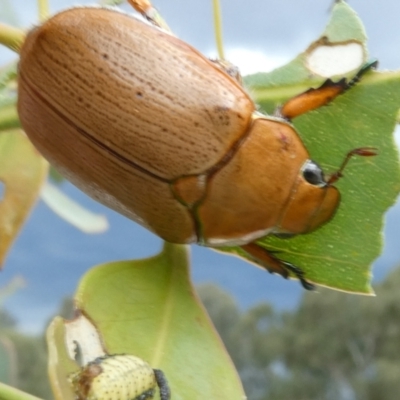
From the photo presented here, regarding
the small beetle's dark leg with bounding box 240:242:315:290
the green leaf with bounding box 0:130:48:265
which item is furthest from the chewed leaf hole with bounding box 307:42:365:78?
the green leaf with bounding box 0:130:48:265

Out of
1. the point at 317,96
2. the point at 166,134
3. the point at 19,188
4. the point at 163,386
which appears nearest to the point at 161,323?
the point at 163,386

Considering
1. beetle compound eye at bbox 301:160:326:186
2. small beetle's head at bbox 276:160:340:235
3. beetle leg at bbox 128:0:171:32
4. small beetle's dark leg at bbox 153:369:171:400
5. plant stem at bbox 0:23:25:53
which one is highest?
beetle leg at bbox 128:0:171:32

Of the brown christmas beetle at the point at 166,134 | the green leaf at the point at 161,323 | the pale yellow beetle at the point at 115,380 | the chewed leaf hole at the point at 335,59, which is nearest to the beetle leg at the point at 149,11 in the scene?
the brown christmas beetle at the point at 166,134

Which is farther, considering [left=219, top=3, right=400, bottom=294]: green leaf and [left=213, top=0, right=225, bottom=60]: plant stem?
[left=213, top=0, right=225, bottom=60]: plant stem

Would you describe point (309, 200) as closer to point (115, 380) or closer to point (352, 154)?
point (352, 154)

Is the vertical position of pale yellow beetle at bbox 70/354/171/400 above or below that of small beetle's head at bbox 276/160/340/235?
below

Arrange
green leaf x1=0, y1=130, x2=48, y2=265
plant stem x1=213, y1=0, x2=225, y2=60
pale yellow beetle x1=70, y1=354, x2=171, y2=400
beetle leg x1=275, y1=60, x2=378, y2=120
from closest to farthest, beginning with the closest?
pale yellow beetle x1=70, y1=354, x2=171, y2=400
beetle leg x1=275, y1=60, x2=378, y2=120
plant stem x1=213, y1=0, x2=225, y2=60
green leaf x1=0, y1=130, x2=48, y2=265

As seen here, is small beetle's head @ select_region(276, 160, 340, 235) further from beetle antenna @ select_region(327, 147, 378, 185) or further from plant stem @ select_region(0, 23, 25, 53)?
plant stem @ select_region(0, 23, 25, 53)

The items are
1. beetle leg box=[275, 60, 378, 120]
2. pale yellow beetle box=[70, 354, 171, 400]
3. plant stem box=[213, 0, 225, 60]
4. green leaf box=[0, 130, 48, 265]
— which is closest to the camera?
pale yellow beetle box=[70, 354, 171, 400]
